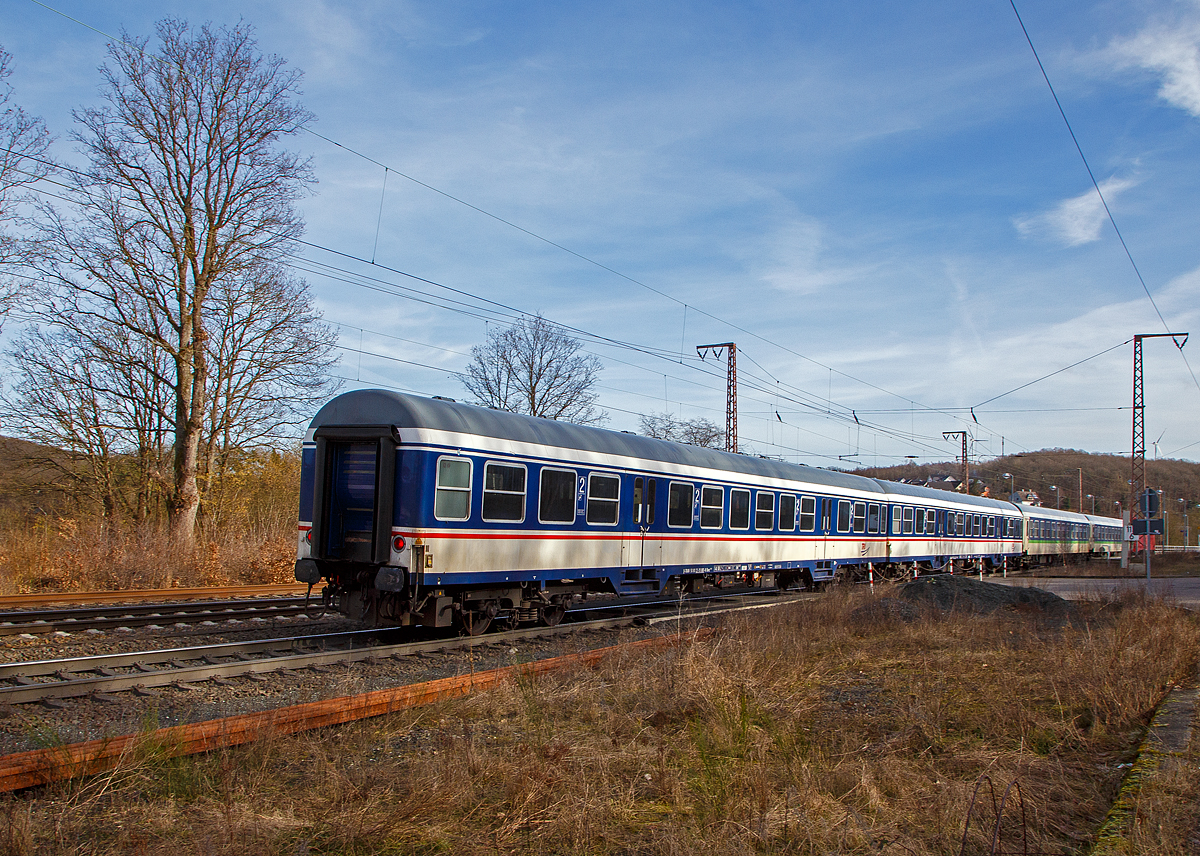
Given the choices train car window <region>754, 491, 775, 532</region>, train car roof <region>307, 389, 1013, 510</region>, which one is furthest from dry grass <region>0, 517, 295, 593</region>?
train car window <region>754, 491, 775, 532</region>

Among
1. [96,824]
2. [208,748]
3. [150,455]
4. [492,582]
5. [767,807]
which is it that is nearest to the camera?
[96,824]

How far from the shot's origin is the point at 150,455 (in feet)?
78.3

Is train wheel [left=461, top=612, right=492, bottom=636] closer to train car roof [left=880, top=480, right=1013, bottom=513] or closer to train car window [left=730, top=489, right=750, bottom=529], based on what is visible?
train car window [left=730, top=489, right=750, bottom=529]

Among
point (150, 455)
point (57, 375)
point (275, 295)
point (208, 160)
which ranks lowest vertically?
point (150, 455)

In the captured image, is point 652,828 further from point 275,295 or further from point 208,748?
point 275,295

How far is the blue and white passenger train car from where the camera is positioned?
990 centimetres

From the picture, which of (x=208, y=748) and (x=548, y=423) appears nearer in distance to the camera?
(x=208, y=748)

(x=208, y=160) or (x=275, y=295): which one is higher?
(x=208, y=160)

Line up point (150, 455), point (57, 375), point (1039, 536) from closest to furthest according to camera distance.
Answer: point (57, 375), point (150, 455), point (1039, 536)

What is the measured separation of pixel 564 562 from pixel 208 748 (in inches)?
273

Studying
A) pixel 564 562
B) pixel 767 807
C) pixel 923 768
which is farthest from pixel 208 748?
pixel 564 562

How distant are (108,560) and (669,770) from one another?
1599 cm

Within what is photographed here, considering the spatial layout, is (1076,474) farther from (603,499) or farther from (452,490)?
(452,490)

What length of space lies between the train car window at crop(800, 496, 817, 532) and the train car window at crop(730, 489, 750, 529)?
291cm
